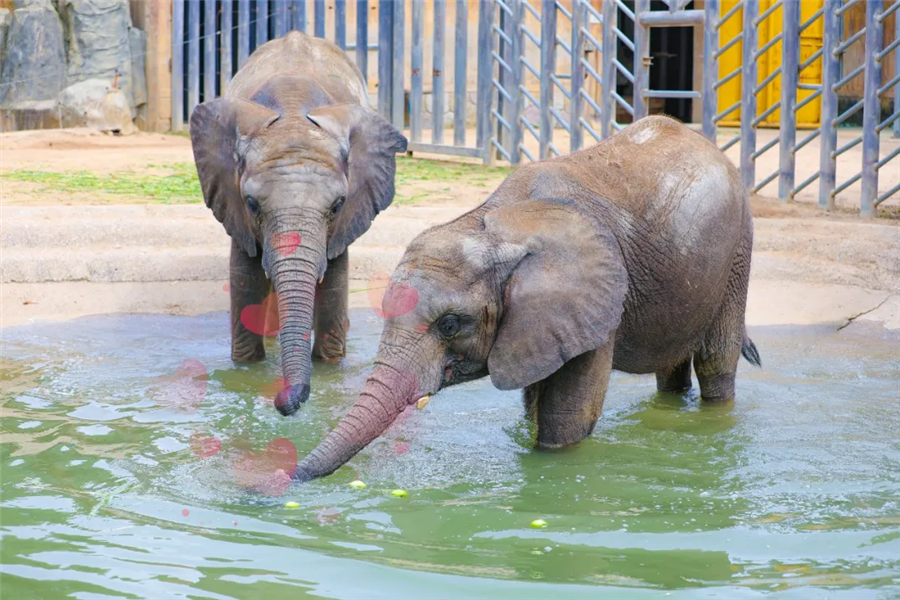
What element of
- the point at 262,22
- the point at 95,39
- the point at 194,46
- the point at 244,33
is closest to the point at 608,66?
the point at 262,22

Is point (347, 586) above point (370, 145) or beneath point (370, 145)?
beneath

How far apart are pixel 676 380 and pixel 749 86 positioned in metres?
4.76

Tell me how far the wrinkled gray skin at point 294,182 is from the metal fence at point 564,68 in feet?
13.2

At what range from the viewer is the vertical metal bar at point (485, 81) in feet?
42.6

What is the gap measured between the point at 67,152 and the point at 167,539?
9.41 metres

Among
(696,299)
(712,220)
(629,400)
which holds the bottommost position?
(629,400)

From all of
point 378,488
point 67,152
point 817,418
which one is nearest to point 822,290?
point 817,418

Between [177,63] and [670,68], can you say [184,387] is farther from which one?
[670,68]

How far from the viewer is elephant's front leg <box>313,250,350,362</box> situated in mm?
6891

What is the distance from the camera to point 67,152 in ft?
42.3

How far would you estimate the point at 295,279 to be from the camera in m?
5.70

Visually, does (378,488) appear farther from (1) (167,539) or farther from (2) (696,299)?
(2) (696,299)

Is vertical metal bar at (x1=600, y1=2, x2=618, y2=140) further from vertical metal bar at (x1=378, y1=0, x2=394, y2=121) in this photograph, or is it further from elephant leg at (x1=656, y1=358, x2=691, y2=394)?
elephant leg at (x1=656, y1=358, x2=691, y2=394)

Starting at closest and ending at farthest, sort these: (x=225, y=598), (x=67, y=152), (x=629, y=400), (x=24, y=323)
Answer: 1. (x=225, y=598)
2. (x=629, y=400)
3. (x=24, y=323)
4. (x=67, y=152)
